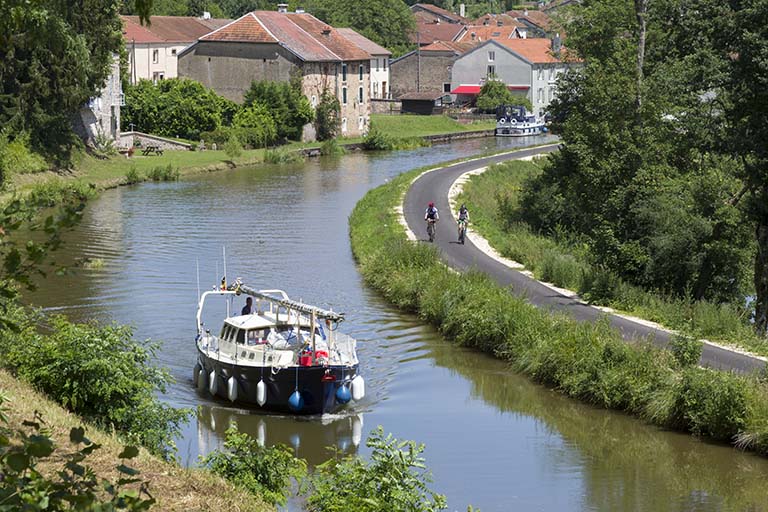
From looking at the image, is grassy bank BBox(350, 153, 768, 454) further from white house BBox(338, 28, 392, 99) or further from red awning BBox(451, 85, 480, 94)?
red awning BBox(451, 85, 480, 94)

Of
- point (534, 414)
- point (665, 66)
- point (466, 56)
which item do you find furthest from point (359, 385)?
point (466, 56)

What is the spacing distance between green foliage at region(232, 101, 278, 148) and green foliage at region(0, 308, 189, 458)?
197 feet

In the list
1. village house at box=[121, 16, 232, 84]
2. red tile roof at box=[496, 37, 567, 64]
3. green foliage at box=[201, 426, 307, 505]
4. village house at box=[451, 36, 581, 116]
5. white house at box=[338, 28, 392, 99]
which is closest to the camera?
green foliage at box=[201, 426, 307, 505]

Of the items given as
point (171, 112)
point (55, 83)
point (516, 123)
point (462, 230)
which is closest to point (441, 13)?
point (516, 123)

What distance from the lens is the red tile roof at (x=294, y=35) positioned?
3460 inches

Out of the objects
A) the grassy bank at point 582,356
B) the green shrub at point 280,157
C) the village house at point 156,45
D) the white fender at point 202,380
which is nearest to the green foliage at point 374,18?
the village house at point 156,45

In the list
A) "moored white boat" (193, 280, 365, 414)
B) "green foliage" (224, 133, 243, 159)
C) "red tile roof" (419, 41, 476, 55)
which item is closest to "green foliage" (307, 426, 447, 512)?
"moored white boat" (193, 280, 365, 414)

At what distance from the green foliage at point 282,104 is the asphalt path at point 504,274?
2079 cm

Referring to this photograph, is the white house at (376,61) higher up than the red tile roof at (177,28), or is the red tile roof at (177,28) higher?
the red tile roof at (177,28)

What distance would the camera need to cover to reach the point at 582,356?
2708 centimetres

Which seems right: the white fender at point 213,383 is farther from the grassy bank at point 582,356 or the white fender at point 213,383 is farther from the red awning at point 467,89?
the red awning at point 467,89

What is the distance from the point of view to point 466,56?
116 meters

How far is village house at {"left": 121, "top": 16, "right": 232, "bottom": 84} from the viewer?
3620 inches

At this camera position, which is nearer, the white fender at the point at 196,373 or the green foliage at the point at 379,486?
the green foliage at the point at 379,486
